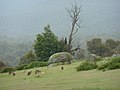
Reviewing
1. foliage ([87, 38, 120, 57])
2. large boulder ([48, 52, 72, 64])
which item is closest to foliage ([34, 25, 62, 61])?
foliage ([87, 38, 120, 57])

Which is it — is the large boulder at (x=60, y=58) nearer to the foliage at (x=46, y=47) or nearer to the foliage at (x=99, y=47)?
the foliage at (x=46, y=47)

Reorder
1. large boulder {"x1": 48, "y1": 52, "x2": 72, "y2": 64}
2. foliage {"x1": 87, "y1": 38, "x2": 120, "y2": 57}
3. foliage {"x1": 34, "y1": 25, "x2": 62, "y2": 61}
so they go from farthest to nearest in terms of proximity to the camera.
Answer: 1. foliage {"x1": 87, "y1": 38, "x2": 120, "y2": 57}
2. foliage {"x1": 34, "y1": 25, "x2": 62, "y2": 61}
3. large boulder {"x1": 48, "y1": 52, "x2": 72, "y2": 64}

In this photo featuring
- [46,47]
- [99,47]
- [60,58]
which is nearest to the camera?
[60,58]

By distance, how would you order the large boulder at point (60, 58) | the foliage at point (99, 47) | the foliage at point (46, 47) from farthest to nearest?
1. the foliage at point (99, 47)
2. the foliage at point (46, 47)
3. the large boulder at point (60, 58)

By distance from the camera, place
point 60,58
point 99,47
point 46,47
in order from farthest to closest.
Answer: point 99,47 < point 46,47 < point 60,58

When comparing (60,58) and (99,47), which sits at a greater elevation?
(99,47)

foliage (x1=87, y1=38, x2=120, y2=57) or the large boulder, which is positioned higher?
foliage (x1=87, y1=38, x2=120, y2=57)

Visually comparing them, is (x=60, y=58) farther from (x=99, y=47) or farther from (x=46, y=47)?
(x=99, y=47)

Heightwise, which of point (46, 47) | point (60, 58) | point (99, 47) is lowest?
point (60, 58)

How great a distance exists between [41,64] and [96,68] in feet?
45.8

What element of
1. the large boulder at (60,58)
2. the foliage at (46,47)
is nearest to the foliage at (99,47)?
the foliage at (46,47)

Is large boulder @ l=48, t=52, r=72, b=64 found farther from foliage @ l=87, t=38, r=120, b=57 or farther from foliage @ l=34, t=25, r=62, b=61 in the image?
foliage @ l=87, t=38, r=120, b=57

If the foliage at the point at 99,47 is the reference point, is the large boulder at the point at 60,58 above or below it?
below

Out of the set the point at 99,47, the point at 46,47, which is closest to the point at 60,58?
the point at 46,47
